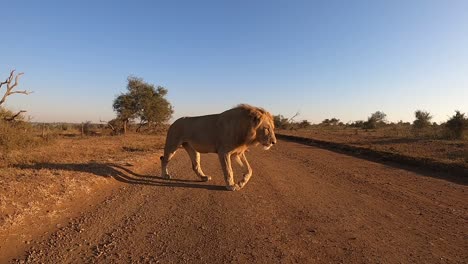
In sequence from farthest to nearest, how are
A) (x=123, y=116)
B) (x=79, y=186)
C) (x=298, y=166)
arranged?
(x=123, y=116) < (x=298, y=166) < (x=79, y=186)

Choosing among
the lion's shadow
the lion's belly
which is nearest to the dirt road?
the lion's shadow

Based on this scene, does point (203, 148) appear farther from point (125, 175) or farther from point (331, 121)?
point (331, 121)

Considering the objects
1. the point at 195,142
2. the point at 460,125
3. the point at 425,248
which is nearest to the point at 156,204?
the point at 195,142

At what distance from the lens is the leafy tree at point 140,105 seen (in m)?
44.3

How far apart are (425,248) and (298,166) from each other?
28.7ft

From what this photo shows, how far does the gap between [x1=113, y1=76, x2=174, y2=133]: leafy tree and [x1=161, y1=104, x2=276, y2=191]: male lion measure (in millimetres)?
34601

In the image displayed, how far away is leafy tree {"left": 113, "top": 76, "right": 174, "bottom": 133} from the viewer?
44312mm

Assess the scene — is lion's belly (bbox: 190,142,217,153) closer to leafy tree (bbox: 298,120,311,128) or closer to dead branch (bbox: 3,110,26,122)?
dead branch (bbox: 3,110,26,122)

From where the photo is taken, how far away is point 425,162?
46.4ft

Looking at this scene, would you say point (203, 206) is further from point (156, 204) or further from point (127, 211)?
point (127, 211)

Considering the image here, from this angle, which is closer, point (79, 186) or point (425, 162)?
point (79, 186)

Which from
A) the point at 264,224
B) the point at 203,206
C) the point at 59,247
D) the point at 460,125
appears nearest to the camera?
the point at 59,247

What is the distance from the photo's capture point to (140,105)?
45469 mm

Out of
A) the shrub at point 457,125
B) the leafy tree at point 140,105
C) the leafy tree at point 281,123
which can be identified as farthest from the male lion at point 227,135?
the leafy tree at point 281,123
